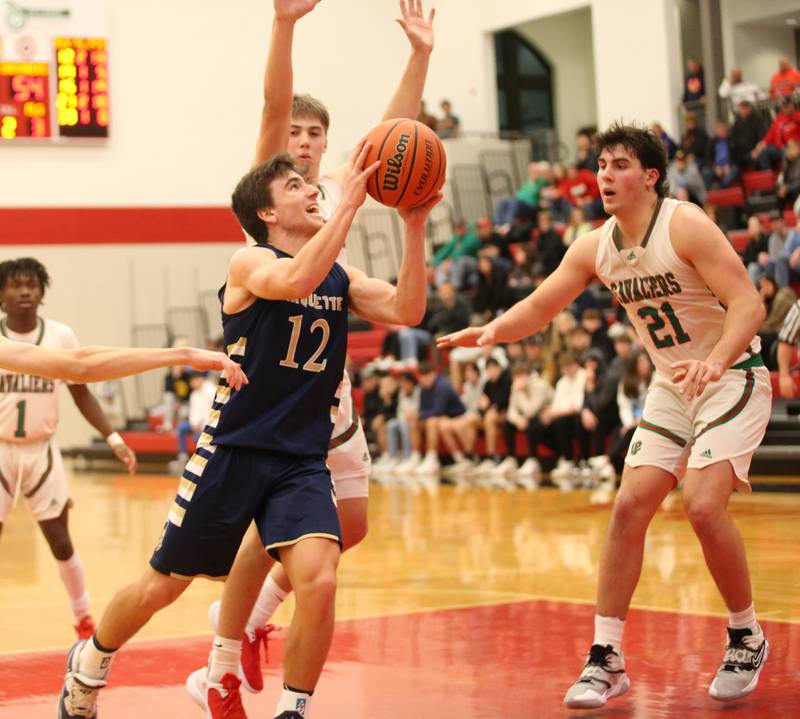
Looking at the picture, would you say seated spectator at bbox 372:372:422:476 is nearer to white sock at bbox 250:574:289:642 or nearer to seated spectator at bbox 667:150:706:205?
seated spectator at bbox 667:150:706:205

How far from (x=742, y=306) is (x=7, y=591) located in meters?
5.60

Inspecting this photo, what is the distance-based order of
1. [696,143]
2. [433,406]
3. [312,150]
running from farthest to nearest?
[696,143]
[433,406]
[312,150]

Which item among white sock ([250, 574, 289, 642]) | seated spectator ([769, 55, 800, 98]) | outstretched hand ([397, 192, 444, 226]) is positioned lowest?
white sock ([250, 574, 289, 642])

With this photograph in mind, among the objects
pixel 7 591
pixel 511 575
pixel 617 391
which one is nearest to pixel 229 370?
pixel 511 575

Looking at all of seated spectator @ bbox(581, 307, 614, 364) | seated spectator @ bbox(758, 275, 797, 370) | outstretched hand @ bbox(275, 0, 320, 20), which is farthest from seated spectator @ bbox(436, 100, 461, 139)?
outstretched hand @ bbox(275, 0, 320, 20)

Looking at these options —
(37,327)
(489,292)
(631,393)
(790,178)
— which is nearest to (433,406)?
(489,292)

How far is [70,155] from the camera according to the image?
73.3ft

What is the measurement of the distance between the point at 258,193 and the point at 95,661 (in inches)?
65.0

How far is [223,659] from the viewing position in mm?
4719

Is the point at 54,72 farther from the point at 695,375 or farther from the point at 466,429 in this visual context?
the point at 695,375

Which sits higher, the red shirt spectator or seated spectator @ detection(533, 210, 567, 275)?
the red shirt spectator

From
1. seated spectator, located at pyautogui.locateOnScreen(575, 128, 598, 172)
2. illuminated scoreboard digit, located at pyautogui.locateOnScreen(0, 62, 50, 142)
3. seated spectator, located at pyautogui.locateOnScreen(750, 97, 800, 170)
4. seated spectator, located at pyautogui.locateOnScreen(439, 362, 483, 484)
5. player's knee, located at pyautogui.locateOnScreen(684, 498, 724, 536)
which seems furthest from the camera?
seated spectator, located at pyautogui.locateOnScreen(575, 128, 598, 172)

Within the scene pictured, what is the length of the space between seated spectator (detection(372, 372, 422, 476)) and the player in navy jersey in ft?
40.7

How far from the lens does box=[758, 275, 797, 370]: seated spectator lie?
557 inches
